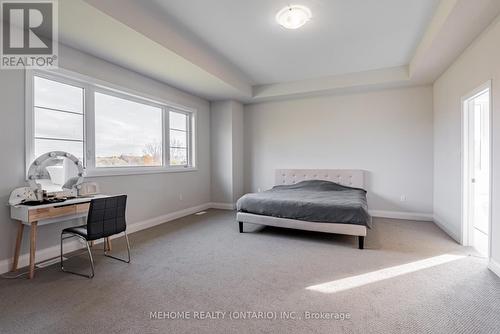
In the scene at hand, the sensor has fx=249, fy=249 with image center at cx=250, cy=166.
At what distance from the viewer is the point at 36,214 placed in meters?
2.54

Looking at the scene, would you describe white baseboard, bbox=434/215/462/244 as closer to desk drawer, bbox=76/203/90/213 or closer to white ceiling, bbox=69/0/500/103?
white ceiling, bbox=69/0/500/103

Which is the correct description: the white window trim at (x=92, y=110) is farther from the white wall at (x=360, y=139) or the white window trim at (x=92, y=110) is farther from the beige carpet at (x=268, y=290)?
the white wall at (x=360, y=139)

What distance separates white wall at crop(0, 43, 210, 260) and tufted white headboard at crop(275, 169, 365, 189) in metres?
1.86

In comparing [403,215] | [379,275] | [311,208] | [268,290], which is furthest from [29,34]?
[403,215]

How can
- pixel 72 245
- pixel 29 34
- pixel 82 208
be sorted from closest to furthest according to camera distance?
pixel 29 34
pixel 82 208
pixel 72 245

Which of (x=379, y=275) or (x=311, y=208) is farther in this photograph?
(x=311, y=208)

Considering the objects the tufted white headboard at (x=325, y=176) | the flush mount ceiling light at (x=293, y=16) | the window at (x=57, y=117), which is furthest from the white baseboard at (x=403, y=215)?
the window at (x=57, y=117)

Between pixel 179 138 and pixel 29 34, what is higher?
pixel 29 34

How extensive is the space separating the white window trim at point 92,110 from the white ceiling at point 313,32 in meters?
1.42

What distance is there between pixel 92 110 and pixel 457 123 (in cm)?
530

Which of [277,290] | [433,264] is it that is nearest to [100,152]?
[277,290]

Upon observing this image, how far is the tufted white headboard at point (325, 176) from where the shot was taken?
523 centimetres

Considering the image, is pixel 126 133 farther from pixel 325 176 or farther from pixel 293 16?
pixel 325 176

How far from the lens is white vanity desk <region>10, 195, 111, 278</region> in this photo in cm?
253
